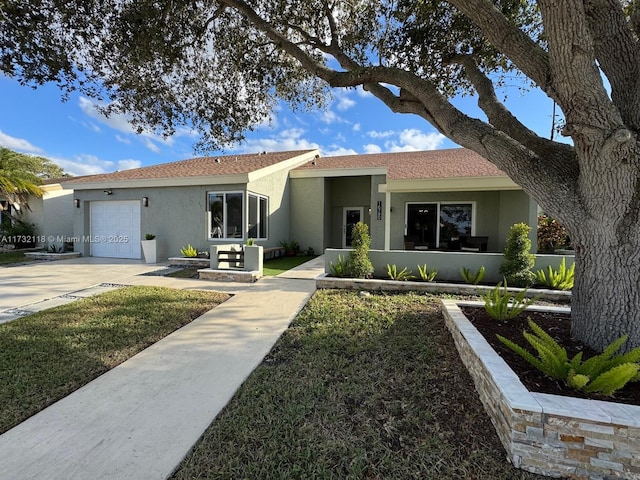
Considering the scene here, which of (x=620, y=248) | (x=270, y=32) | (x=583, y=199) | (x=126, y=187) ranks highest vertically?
(x=270, y=32)

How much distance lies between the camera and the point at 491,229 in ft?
38.1

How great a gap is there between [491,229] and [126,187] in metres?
14.5

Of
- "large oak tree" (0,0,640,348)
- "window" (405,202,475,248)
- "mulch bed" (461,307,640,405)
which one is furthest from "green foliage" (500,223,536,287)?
"window" (405,202,475,248)

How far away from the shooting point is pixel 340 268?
746 centimetres

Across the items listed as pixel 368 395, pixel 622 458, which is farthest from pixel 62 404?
pixel 622 458

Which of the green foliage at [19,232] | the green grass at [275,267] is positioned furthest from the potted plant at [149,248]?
the green foliage at [19,232]

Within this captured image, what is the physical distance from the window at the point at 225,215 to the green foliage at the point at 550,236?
39.3 feet

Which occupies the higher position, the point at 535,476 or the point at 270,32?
the point at 270,32

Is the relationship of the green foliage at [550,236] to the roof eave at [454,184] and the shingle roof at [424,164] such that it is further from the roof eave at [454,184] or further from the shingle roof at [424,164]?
the shingle roof at [424,164]

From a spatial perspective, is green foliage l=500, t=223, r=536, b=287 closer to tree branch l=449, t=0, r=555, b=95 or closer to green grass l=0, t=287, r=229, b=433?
tree branch l=449, t=0, r=555, b=95

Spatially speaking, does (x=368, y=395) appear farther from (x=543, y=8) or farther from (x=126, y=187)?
(x=126, y=187)

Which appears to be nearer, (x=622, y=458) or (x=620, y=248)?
(x=622, y=458)

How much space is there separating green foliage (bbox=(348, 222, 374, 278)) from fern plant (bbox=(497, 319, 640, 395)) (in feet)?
15.0

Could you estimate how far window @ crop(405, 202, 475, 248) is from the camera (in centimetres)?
1194
